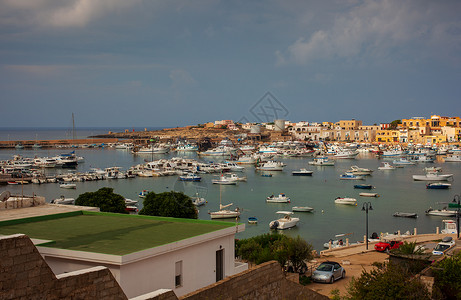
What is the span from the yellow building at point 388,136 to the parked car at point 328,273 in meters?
119

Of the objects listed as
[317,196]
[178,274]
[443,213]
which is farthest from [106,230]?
[317,196]

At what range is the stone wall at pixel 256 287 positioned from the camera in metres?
6.50

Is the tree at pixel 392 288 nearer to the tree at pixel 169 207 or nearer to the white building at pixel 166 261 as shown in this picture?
the white building at pixel 166 261

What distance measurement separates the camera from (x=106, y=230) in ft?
30.7

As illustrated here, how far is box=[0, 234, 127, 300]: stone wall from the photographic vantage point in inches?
176

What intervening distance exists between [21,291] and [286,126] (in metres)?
165

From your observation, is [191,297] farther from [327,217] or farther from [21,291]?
[327,217]

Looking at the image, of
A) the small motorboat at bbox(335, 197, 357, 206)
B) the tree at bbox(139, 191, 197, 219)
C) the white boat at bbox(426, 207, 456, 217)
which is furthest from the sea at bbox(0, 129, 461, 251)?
the tree at bbox(139, 191, 197, 219)

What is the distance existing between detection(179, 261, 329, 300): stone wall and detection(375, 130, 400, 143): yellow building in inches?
4946

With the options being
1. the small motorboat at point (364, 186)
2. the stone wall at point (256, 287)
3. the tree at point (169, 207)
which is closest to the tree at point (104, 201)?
the tree at point (169, 207)

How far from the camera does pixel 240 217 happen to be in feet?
110

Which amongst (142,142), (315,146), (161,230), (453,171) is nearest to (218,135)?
(142,142)

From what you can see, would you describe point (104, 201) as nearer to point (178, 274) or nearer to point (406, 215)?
point (178, 274)

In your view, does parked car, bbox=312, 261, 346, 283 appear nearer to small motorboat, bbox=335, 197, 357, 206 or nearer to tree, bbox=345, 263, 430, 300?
tree, bbox=345, 263, 430, 300
